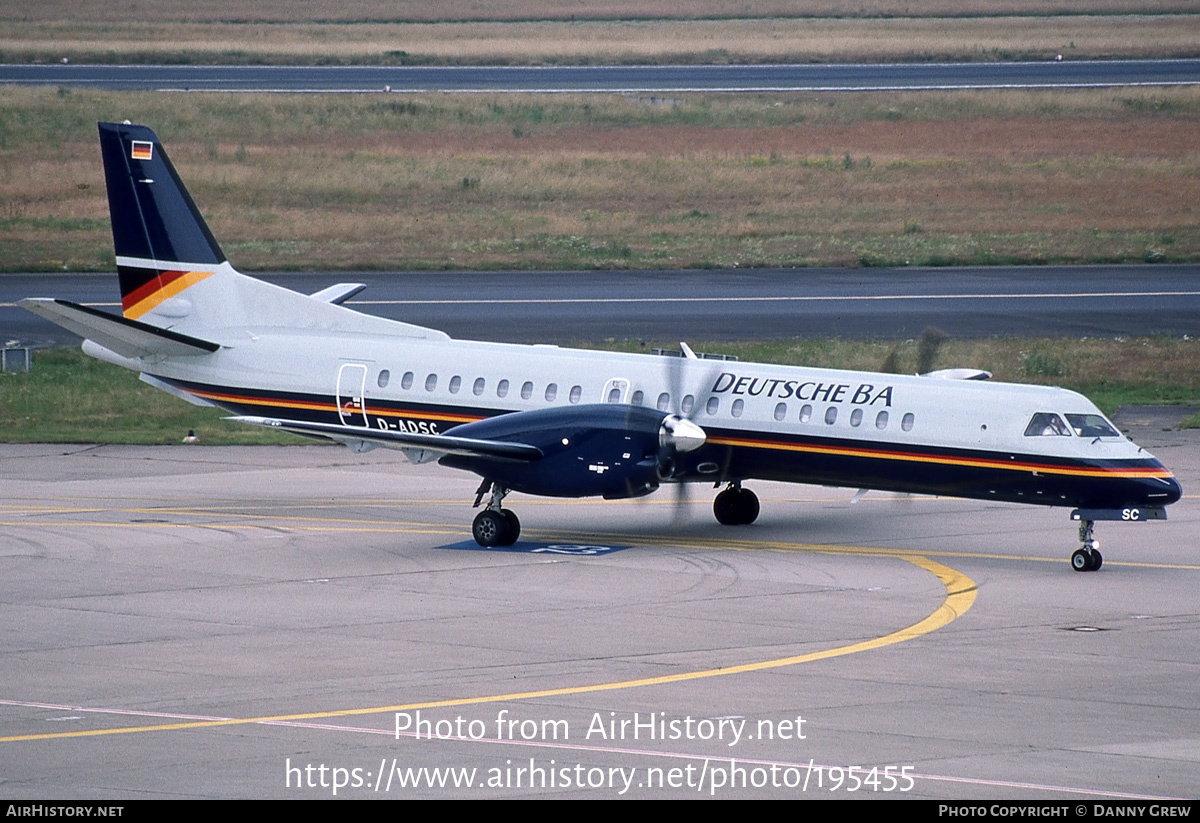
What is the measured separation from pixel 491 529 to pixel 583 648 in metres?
7.16

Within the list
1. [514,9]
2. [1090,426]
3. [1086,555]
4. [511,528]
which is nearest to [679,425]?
[511,528]

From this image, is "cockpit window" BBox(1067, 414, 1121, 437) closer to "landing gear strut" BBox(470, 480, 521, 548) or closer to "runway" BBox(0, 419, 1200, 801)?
"runway" BBox(0, 419, 1200, 801)

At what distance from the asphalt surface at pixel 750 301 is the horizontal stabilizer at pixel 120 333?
15.7 metres

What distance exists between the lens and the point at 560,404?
28359mm

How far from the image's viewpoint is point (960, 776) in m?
14.2

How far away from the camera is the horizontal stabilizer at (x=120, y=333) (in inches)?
1144

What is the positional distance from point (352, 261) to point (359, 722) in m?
46.1

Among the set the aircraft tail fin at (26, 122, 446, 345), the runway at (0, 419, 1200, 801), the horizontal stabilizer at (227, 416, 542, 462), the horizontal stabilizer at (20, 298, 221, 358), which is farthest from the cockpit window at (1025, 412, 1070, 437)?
the horizontal stabilizer at (20, 298, 221, 358)

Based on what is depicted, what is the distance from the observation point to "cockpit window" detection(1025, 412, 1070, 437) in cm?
2491

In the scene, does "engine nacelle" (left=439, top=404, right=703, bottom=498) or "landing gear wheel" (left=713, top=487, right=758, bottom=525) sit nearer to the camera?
"engine nacelle" (left=439, top=404, right=703, bottom=498)

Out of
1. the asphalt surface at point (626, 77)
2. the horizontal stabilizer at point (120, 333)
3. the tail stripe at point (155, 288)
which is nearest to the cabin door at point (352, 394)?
the horizontal stabilizer at point (120, 333)

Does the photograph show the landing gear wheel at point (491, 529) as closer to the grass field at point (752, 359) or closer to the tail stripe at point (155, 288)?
the tail stripe at point (155, 288)

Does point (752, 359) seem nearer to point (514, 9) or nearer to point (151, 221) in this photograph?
point (151, 221)

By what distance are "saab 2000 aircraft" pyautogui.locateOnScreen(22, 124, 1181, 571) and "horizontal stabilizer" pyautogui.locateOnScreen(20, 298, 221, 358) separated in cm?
5
